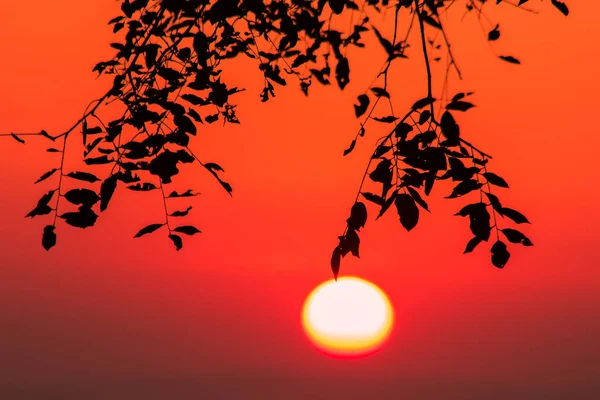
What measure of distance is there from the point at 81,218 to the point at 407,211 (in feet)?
5.92

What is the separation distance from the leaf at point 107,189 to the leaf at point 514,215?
6.96 ft

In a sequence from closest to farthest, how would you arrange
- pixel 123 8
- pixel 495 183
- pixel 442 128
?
pixel 442 128 → pixel 495 183 → pixel 123 8

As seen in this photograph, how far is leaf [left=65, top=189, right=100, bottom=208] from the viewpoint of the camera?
5.18 meters

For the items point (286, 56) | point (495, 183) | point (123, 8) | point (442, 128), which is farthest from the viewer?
point (286, 56)

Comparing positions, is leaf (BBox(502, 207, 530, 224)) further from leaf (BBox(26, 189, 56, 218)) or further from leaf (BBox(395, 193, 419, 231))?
leaf (BBox(26, 189, 56, 218))

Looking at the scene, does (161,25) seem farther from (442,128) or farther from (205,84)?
(442,128)

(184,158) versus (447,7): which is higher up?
(447,7)

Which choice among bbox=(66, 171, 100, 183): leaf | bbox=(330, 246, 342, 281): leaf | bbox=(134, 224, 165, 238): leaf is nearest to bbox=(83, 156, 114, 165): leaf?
bbox=(66, 171, 100, 183): leaf

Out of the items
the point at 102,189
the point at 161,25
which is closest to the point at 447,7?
the point at 161,25

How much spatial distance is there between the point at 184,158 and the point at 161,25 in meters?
0.95

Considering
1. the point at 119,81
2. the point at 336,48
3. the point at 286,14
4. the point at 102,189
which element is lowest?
the point at 102,189

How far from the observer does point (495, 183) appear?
4.95m

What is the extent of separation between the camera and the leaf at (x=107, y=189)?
16.8ft

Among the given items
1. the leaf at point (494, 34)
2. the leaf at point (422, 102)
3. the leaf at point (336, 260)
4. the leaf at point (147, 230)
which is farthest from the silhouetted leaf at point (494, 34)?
the leaf at point (147, 230)
